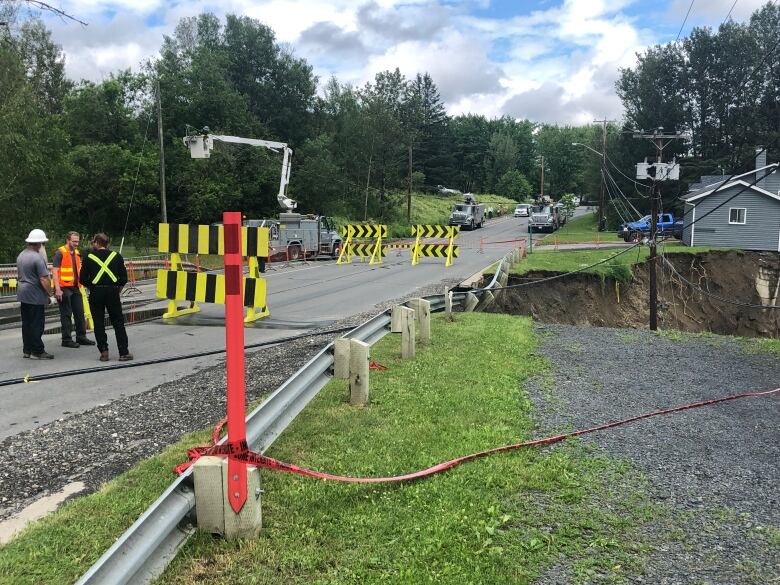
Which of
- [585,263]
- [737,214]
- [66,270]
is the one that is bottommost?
[585,263]

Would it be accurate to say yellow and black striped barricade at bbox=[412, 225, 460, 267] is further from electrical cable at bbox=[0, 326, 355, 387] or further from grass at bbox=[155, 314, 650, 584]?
grass at bbox=[155, 314, 650, 584]

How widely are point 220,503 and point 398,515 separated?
1011mm

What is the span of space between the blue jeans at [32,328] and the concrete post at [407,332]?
5474 millimetres

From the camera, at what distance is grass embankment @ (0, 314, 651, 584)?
10.2 ft

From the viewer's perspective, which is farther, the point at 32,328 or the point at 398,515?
the point at 32,328

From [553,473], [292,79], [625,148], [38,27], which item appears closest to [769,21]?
[625,148]

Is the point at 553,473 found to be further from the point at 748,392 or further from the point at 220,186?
the point at 220,186

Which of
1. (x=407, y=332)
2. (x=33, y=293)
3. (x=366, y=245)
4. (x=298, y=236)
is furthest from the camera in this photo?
(x=298, y=236)

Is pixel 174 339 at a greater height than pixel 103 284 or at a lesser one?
lesser

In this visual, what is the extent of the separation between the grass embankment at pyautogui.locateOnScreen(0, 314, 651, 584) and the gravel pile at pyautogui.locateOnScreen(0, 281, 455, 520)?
0.62 metres

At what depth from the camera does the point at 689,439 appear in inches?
198

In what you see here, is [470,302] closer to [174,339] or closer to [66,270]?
[174,339]

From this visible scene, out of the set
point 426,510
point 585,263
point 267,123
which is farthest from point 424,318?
point 267,123

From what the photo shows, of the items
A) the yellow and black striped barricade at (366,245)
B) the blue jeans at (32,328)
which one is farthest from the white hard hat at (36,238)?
the yellow and black striped barricade at (366,245)
